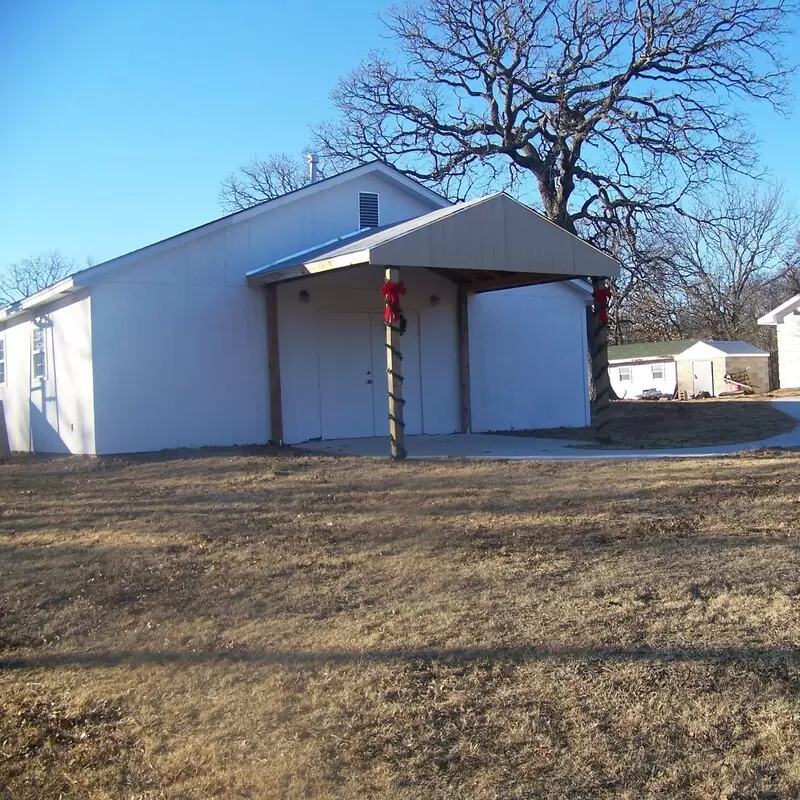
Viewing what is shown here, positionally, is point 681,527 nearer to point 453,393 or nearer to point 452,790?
point 452,790

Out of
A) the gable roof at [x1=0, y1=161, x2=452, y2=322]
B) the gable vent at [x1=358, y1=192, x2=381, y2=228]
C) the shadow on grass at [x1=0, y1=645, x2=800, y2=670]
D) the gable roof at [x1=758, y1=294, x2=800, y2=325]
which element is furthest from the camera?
the gable roof at [x1=758, y1=294, x2=800, y2=325]

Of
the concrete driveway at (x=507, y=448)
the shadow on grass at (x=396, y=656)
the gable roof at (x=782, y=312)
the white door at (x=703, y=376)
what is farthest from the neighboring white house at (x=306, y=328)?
the white door at (x=703, y=376)

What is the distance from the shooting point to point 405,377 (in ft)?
54.2

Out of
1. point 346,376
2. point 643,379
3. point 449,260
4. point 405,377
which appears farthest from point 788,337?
point 449,260

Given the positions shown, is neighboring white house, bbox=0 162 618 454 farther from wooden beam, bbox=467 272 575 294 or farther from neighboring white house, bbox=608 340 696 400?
neighboring white house, bbox=608 340 696 400

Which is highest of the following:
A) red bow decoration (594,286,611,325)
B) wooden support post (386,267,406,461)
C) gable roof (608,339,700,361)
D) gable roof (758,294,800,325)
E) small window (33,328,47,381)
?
gable roof (758,294,800,325)

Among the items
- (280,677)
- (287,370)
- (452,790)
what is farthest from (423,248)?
(452,790)

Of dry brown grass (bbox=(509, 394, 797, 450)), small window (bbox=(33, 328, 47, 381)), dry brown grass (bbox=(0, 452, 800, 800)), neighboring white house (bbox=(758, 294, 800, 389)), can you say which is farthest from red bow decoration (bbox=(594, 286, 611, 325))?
neighboring white house (bbox=(758, 294, 800, 389))

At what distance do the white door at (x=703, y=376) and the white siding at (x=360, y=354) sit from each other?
78.9ft

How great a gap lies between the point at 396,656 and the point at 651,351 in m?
38.0

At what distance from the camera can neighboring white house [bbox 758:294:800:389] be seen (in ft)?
112

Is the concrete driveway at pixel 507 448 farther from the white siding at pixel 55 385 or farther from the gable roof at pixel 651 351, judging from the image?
the gable roof at pixel 651 351

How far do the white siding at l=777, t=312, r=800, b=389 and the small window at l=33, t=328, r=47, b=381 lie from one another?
27.4 metres

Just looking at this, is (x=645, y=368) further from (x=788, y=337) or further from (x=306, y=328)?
(x=306, y=328)
